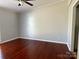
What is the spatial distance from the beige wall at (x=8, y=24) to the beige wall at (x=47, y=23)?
599mm

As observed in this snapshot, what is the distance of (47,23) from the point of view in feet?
19.5

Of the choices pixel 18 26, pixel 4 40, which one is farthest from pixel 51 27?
pixel 4 40

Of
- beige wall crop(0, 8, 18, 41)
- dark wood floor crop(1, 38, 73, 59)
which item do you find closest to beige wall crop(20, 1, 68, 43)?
beige wall crop(0, 8, 18, 41)

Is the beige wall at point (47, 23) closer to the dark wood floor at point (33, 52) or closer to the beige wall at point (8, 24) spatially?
the beige wall at point (8, 24)

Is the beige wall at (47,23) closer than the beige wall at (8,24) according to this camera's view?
No

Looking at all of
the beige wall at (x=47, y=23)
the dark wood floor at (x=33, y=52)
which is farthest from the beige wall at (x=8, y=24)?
the dark wood floor at (x=33, y=52)

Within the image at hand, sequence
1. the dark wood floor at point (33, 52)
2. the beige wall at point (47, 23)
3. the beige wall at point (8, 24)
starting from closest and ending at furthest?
the dark wood floor at point (33, 52)
the beige wall at point (8, 24)
the beige wall at point (47, 23)

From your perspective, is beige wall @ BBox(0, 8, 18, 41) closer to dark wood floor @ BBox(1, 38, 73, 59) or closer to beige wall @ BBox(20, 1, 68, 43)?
beige wall @ BBox(20, 1, 68, 43)

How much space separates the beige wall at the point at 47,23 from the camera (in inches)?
218

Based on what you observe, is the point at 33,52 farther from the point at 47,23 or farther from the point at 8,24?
the point at 8,24

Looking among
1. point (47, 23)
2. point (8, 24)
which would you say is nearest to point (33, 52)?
point (47, 23)

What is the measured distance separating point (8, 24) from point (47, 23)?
8.64 ft

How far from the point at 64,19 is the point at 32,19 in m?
2.25

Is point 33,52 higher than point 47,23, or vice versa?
point 47,23
